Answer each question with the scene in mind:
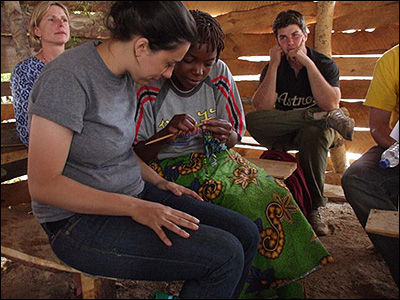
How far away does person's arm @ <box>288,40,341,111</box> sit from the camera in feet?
10.2

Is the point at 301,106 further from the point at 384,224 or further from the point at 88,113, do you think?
the point at 88,113

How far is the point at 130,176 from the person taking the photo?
1.66 metres

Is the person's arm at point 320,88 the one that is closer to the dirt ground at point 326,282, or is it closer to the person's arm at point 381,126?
the person's arm at point 381,126

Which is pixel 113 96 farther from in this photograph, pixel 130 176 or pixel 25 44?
pixel 25 44

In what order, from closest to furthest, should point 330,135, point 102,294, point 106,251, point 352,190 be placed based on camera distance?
point 106,251 → point 102,294 → point 352,190 → point 330,135

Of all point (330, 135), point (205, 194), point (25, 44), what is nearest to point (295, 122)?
point (330, 135)

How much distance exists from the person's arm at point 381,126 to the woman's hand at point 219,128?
3.22 feet

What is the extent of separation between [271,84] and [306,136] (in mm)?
535

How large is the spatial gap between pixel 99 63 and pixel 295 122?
6.61 feet

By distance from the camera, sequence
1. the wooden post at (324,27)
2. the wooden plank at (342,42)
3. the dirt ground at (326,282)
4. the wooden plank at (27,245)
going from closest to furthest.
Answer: the wooden plank at (27,245)
the dirt ground at (326,282)
the wooden plank at (342,42)
the wooden post at (324,27)

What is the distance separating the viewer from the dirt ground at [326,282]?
7.45 feet

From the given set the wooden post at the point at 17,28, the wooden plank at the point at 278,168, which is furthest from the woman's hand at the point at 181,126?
the wooden post at the point at 17,28

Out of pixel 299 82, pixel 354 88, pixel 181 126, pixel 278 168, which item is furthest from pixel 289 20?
pixel 181 126

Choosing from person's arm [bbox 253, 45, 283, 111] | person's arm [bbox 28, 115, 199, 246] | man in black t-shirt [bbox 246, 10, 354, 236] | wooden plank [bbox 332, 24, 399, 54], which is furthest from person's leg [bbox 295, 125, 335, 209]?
person's arm [bbox 28, 115, 199, 246]
